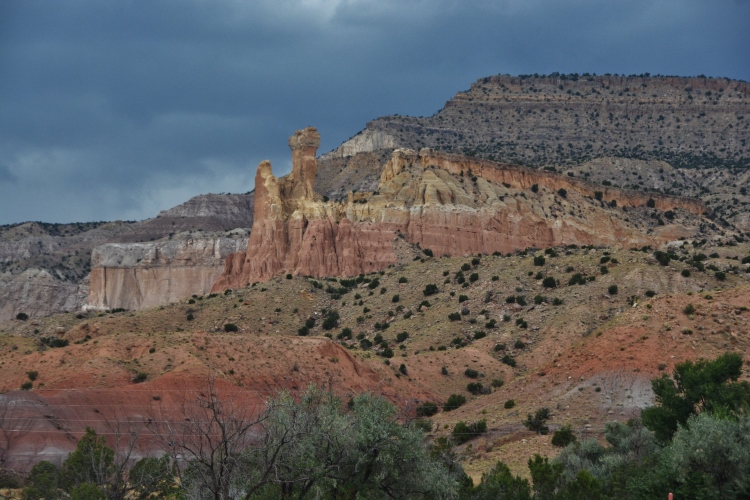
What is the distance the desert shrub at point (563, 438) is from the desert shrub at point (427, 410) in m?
13.5

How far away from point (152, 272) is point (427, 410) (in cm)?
10038

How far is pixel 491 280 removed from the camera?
83.0m

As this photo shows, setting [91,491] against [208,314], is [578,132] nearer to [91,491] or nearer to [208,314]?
[208,314]

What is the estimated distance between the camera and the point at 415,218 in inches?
4405

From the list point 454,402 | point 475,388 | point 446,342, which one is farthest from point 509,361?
point 454,402

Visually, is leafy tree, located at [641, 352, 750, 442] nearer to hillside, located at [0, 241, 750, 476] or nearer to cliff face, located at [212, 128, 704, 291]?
hillside, located at [0, 241, 750, 476]

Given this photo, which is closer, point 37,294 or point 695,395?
point 695,395

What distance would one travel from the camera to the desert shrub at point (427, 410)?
5524cm

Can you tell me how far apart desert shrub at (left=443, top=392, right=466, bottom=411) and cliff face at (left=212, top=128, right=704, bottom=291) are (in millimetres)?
49763

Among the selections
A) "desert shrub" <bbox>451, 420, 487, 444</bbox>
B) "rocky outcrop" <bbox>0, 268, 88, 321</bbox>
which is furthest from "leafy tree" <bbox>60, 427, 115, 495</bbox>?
"rocky outcrop" <bbox>0, 268, 88, 321</bbox>

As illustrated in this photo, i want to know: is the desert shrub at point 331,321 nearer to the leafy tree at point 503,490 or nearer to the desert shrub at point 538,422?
the desert shrub at point 538,422

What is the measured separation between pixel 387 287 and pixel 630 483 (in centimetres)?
6289

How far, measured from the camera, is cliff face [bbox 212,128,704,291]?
109 metres

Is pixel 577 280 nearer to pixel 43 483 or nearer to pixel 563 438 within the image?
pixel 563 438
